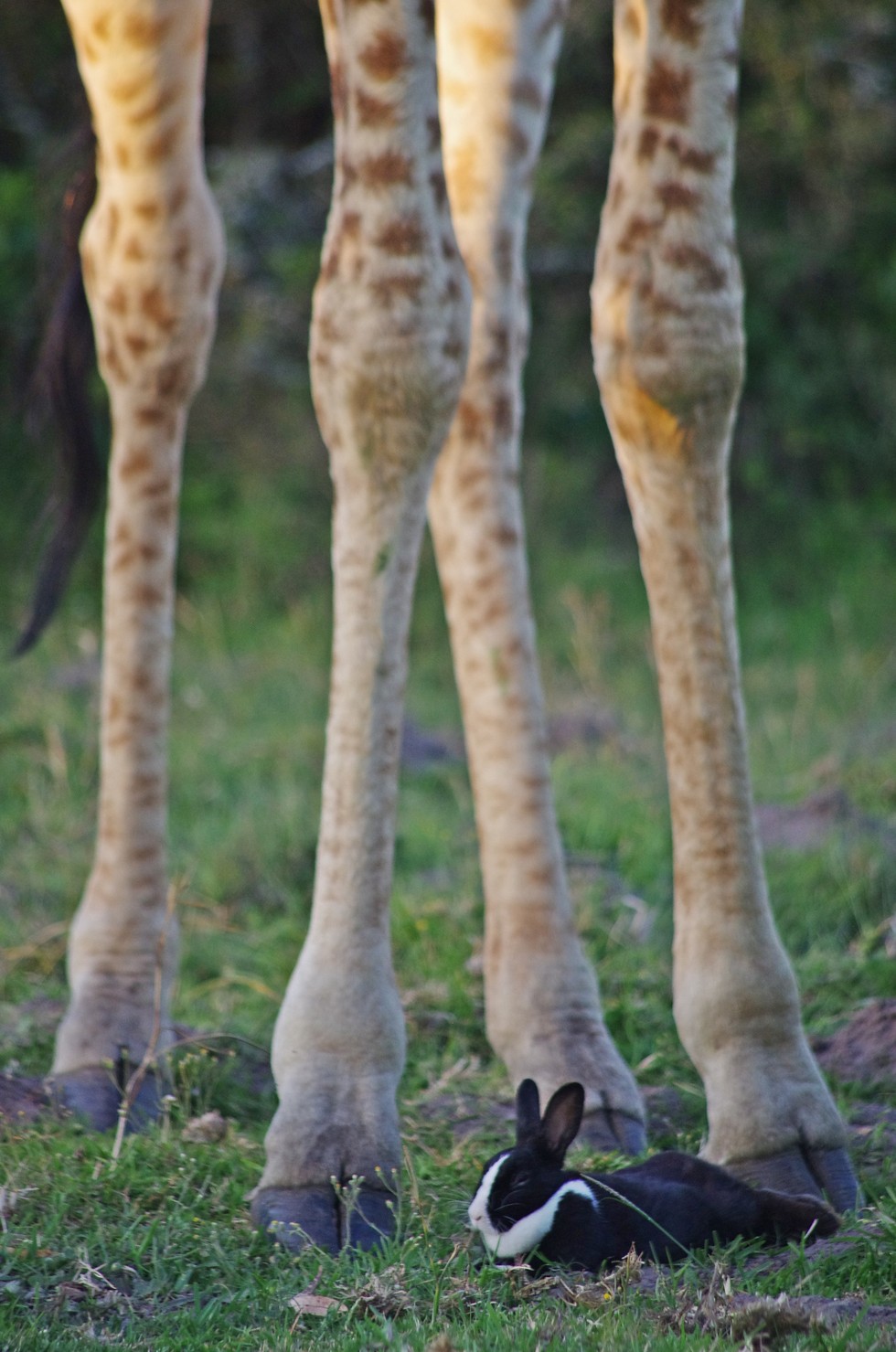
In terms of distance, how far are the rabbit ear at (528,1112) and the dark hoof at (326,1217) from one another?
0.25 meters

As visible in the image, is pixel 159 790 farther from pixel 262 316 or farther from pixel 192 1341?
pixel 262 316

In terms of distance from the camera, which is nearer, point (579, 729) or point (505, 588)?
point (505, 588)

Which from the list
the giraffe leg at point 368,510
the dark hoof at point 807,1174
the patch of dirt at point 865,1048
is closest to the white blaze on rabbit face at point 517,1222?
the giraffe leg at point 368,510

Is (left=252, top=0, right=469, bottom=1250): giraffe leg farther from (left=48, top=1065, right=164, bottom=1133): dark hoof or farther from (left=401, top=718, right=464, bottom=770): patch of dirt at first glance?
(left=401, top=718, right=464, bottom=770): patch of dirt

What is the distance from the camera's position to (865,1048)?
368 cm

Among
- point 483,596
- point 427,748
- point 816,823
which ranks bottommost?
point 816,823

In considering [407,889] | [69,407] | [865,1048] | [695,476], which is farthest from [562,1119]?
Answer: [69,407]

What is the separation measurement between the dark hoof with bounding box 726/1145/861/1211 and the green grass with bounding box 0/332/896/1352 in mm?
76

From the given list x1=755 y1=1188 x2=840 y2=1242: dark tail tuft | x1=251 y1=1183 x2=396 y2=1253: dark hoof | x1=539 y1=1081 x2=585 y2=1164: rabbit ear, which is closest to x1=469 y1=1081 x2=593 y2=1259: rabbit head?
x1=539 y1=1081 x2=585 y2=1164: rabbit ear

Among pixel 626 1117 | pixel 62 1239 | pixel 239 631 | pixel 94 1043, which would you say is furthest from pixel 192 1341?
pixel 239 631

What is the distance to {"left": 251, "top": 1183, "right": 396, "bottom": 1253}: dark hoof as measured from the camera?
2.75m

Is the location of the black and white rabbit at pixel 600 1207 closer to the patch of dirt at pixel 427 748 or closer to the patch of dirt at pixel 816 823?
the patch of dirt at pixel 816 823

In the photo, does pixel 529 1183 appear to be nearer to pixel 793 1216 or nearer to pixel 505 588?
pixel 793 1216

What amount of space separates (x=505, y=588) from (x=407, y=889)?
1.39m
